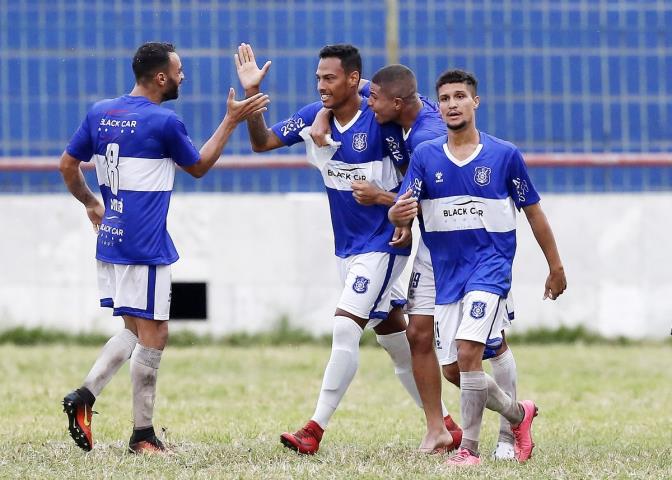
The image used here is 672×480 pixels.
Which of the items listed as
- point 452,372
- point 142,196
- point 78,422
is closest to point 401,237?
point 452,372

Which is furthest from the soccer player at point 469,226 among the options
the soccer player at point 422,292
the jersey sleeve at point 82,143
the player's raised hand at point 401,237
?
the jersey sleeve at point 82,143

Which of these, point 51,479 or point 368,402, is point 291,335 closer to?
point 368,402

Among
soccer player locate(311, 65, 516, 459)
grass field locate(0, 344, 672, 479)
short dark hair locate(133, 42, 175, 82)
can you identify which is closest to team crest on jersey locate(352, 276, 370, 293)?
soccer player locate(311, 65, 516, 459)

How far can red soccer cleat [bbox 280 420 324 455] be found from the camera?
26.4ft

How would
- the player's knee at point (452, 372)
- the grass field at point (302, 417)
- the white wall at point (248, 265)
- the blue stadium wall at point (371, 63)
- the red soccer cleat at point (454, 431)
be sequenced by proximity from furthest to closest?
1. the blue stadium wall at point (371, 63)
2. the white wall at point (248, 265)
3. the red soccer cleat at point (454, 431)
4. the player's knee at point (452, 372)
5. the grass field at point (302, 417)

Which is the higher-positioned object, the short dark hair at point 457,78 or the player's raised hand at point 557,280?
the short dark hair at point 457,78

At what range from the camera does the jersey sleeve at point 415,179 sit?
7914 mm

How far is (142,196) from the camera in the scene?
8148mm

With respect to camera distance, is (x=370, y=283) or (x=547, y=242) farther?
(x=370, y=283)

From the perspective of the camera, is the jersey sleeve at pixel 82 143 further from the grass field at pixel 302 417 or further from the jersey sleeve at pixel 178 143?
the grass field at pixel 302 417

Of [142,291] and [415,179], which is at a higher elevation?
[415,179]

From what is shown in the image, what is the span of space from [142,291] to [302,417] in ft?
8.49

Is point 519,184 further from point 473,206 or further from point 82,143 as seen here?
point 82,143

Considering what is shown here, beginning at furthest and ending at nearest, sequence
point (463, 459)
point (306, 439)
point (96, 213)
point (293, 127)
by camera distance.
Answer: point (293, 127) < point (96, 213) < point (306, 439) < point (463, 459)
